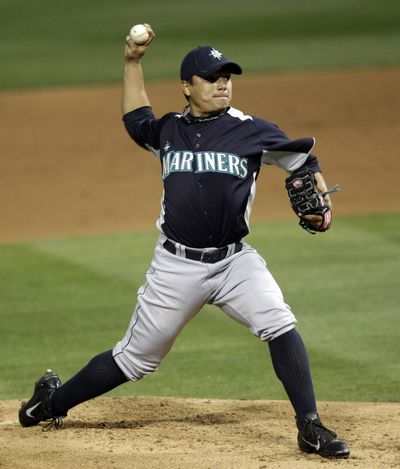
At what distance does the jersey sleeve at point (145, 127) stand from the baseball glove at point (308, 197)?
72cm

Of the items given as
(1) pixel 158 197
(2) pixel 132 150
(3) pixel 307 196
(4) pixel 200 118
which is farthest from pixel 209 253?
(2) pixel 132 150

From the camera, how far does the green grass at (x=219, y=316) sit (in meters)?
7.04

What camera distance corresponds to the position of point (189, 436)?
5.70m

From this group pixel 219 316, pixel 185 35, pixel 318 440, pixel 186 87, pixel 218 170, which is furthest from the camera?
pixel 185 35

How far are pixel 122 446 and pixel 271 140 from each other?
5.21ft

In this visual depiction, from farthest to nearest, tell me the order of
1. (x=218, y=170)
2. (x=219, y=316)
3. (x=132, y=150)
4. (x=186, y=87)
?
(x=132, y=150), (x=219, y=316), (x=186, y=87), (x=218, y=170)

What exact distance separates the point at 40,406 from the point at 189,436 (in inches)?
29.8

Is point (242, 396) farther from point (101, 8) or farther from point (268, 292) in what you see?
point (101, 8)

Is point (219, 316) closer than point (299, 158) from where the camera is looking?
No

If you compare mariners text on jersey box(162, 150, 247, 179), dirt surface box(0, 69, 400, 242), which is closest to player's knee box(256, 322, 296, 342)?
mariners text on jersey box(162, 150, 247, 179)

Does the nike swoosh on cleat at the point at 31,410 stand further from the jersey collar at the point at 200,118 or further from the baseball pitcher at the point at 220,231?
the jersey collar at the point at 200,118

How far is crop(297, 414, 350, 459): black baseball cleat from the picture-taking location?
5.27 m

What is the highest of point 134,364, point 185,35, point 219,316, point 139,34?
point 185,35

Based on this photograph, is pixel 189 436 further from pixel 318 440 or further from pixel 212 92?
pixel 212 92
